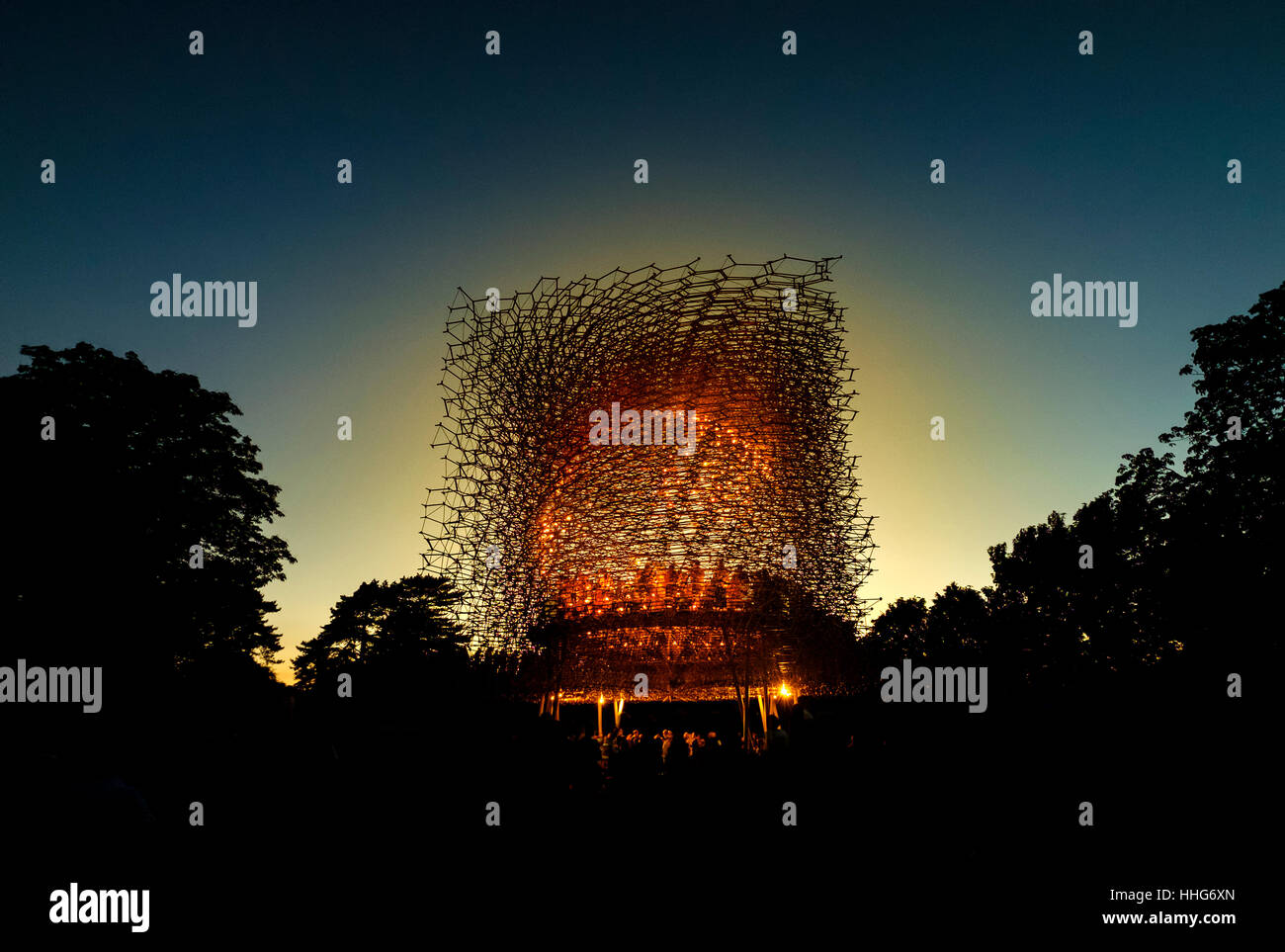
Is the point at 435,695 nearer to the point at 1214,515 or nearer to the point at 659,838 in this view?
the point at 659,838

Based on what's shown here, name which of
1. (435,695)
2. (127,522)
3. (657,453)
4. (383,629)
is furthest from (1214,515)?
(383,629)

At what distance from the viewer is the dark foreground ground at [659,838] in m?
5.89

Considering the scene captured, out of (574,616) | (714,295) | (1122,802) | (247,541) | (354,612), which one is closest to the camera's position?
Answer: (1122,802)

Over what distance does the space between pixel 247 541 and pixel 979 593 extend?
4368 centimetres

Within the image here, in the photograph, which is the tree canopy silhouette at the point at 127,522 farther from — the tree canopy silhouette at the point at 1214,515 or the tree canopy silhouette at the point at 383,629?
the tree canopy silhouette at the point at 1214,515

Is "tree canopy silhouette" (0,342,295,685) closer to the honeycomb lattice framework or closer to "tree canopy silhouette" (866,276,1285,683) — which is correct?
the honeycomb lattice framework

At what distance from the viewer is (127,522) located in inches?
749

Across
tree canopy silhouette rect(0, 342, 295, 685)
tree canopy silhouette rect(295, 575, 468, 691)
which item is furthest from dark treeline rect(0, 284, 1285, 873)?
tree canopy silhouette rect(295, 575, 468, 691)

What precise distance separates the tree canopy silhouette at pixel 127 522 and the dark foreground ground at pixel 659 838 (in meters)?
7.67

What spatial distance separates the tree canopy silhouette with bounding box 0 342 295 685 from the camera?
17.8 metres

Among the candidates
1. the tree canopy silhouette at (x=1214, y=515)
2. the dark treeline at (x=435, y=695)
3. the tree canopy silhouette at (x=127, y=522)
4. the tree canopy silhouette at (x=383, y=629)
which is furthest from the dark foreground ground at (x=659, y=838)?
the tree canopy silhouette at (x=383, y=629)

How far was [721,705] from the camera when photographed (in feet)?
89.0
